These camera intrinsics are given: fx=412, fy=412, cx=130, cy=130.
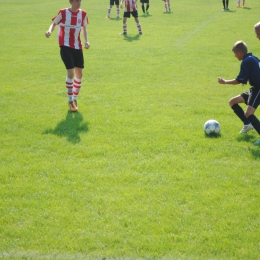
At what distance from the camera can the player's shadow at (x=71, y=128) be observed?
754cm

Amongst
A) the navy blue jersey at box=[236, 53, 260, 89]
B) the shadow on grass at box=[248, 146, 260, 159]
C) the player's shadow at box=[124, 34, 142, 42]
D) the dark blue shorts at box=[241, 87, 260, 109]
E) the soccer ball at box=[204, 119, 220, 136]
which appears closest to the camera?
the shadow on grass at box=[248, 146, 260, 159]

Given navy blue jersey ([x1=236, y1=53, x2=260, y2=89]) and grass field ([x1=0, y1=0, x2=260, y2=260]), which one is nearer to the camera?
grass field ([x1=0, y1=0, x2=260, y2=260])

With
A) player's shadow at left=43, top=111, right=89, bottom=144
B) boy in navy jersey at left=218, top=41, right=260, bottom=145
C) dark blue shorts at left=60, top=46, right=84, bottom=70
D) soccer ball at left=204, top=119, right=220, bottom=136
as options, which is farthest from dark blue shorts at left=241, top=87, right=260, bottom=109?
dark blue shorts at left=60, top=46, right=84, bottom=70

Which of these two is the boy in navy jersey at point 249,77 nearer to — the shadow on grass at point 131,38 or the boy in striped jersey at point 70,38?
the boy in striped jersey at point 70,38

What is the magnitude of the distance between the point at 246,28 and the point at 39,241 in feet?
57.5

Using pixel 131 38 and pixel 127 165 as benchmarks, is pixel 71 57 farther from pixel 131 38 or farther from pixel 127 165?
pixel 131 38

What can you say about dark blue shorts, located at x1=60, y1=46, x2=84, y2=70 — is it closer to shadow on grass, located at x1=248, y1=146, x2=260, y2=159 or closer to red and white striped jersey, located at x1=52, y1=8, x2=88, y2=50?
red and white striped jersey, located at x1=52, y1=8, x2=88, y2=50

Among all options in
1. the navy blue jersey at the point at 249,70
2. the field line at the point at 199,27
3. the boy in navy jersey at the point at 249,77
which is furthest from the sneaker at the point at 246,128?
the field line at the point at 199,27

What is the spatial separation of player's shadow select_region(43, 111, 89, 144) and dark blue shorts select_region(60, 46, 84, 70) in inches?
46.5

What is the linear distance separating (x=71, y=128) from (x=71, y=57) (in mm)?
1802

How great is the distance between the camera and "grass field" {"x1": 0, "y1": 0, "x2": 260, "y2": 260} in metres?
4.52

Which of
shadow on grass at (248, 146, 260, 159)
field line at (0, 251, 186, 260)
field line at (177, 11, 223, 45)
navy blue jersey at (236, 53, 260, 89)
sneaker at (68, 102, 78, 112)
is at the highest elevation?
navy blue jersey at (236, 53, 260, 89)

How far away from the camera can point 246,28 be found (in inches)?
773

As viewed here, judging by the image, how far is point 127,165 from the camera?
6.36m
